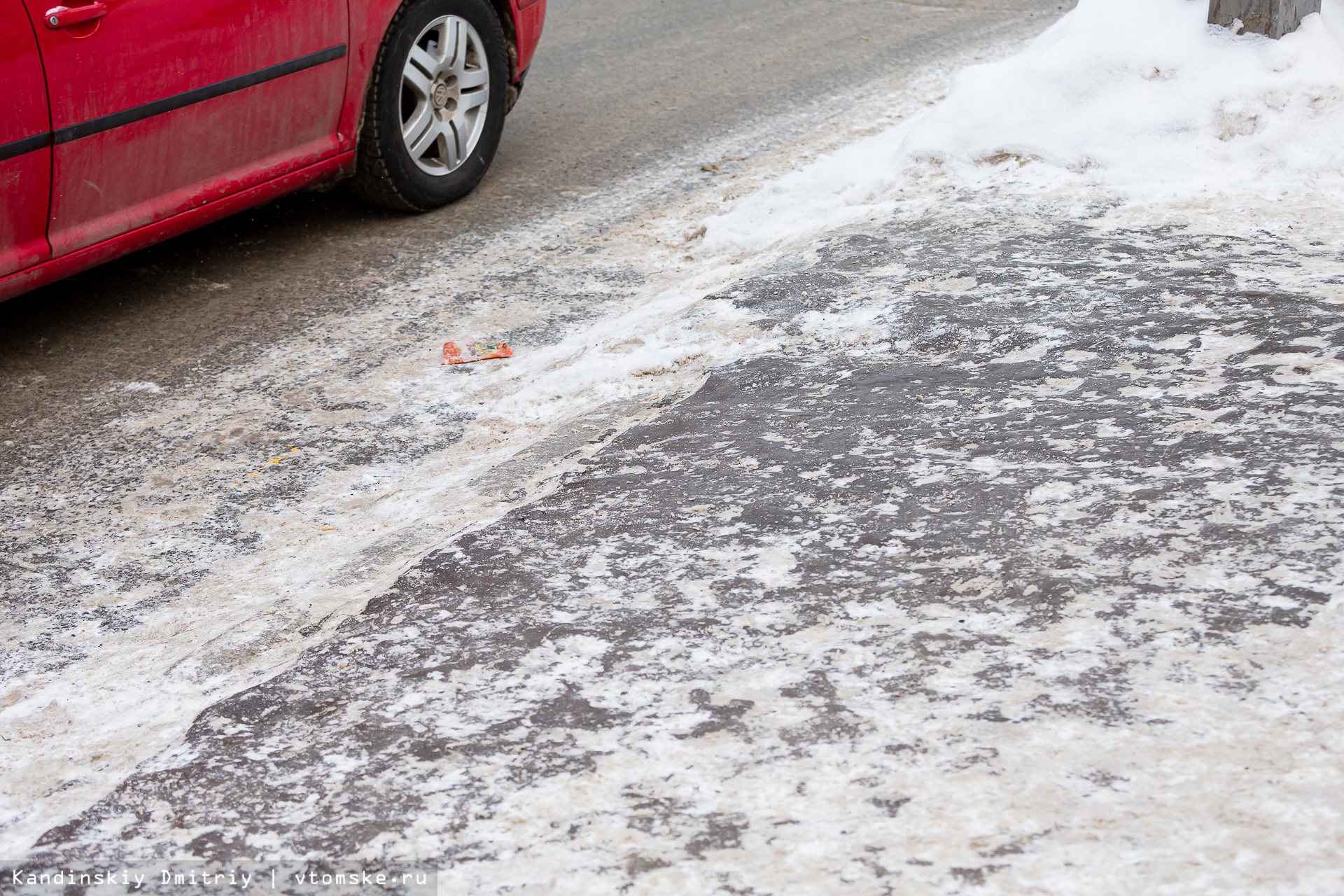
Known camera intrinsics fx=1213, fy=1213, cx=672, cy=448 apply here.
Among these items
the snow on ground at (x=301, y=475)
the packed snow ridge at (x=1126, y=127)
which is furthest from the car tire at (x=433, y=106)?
the packed snow ridge at (x=1126, y=127)

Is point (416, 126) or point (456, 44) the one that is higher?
point (456, 44)

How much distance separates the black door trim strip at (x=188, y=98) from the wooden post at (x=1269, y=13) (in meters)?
3.10

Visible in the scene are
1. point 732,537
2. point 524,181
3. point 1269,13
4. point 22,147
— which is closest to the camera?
point 732,537

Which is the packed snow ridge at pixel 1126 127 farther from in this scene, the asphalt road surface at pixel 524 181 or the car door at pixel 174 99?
the car door at pixel 174 99

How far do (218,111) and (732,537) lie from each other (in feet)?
8.05

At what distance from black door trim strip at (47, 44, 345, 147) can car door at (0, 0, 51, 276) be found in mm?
24

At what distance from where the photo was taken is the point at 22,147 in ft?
10.8

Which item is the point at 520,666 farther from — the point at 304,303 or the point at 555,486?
the point at 304,303

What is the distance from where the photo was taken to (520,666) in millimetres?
2029

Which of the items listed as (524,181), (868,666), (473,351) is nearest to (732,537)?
(868,666)

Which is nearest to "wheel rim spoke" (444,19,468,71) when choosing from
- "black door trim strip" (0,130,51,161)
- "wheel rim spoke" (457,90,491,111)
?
"wheel rim spoke" (457,90,491,111)

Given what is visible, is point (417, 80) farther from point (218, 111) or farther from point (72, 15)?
point (72, 15)

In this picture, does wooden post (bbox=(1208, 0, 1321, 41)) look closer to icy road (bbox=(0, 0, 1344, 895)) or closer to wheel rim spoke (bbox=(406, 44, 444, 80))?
icy road (bbox=(0, 0, 1344, 895))

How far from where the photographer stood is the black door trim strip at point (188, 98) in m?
3.41
